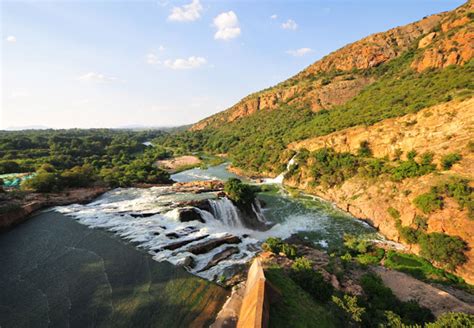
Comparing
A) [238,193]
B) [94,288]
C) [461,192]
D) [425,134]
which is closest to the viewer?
[94,288]

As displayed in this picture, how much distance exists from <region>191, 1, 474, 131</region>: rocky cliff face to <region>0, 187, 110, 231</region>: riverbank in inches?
2474

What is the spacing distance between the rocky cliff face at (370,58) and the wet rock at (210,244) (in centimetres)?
5090

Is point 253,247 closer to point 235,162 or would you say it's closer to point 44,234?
point 44,234

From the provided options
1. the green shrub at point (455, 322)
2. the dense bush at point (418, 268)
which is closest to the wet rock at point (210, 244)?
the green shrub at point (455, 322)

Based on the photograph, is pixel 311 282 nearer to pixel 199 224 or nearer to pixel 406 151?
pixel 199 224

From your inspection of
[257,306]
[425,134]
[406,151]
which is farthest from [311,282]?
[425,134]

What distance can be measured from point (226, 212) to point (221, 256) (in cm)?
913

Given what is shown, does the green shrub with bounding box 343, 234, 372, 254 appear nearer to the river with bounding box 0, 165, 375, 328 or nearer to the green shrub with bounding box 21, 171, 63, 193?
the river with bounding box 0, 165, 375, 328

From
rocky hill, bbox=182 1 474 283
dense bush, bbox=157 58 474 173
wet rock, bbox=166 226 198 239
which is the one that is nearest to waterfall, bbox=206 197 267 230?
wet rock, bbox=166 226 198 239

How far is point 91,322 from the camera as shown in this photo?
30.8 feet

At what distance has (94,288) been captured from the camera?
11.3 m

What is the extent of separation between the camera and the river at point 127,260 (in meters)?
9.95

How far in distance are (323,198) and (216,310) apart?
27086mm

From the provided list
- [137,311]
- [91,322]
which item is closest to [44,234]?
[91,322]
